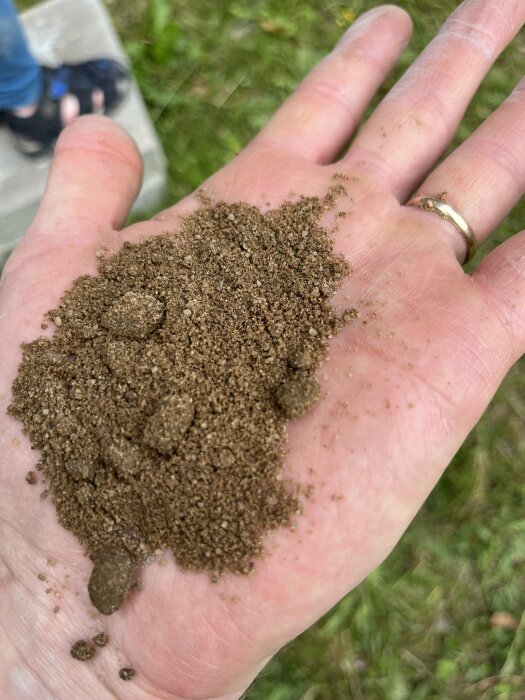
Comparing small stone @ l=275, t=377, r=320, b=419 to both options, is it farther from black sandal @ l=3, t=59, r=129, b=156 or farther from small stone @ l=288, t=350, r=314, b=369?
black sandal @ l=3, t=59, r=129, b=156

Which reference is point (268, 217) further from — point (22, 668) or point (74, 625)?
point (22, 668)

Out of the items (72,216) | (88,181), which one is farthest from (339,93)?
(72,216)

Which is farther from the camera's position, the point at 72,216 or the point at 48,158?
the point at 48,158

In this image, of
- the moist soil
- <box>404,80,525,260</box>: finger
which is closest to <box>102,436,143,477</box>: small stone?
the moist soil

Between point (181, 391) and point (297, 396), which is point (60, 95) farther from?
point (297, 396)

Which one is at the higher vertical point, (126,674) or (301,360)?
(301,360)

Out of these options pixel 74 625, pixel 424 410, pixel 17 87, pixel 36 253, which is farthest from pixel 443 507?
pixel 17 87

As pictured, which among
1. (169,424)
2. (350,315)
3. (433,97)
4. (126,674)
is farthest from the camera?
(433,97)

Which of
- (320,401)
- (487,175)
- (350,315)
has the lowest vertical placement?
(320,401)
